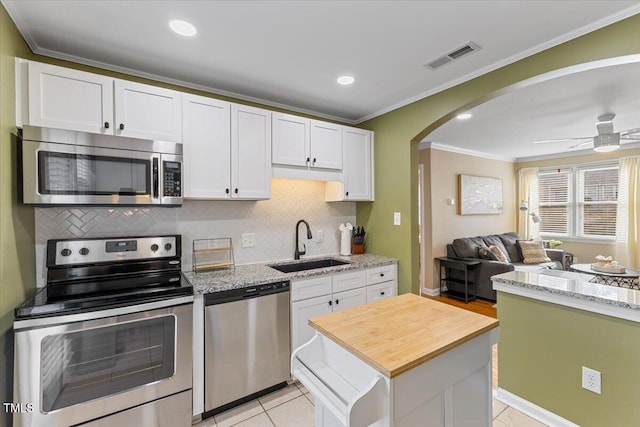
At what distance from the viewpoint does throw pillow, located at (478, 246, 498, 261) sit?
4634mm

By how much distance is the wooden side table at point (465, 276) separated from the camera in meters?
4.52

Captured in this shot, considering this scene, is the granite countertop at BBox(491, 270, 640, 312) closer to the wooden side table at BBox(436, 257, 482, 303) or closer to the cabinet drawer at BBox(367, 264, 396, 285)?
the cabinet drawer at BBox(367, 264, 396, 285)

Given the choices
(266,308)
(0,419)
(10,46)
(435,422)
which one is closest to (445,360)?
(435,422)

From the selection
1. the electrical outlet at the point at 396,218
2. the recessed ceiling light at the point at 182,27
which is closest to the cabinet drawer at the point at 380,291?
the electrical outlet at the point at 396,218

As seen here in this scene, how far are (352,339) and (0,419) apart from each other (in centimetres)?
181

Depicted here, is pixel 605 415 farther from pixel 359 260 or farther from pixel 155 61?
pixel 155 61

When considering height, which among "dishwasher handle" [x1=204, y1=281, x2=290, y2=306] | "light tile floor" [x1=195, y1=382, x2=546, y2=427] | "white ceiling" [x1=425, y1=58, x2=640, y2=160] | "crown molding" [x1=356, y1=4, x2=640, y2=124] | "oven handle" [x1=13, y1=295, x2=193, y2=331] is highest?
"white ceiling" [x1=425, y1=58, x2=640, y2=160]

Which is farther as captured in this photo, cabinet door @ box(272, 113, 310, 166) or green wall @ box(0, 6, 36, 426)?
cabinet door @ box(272, 113, 310, 166)

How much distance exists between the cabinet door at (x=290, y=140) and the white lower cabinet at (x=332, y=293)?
3.68ft

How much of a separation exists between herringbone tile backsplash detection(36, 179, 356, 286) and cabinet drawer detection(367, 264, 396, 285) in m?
0.63

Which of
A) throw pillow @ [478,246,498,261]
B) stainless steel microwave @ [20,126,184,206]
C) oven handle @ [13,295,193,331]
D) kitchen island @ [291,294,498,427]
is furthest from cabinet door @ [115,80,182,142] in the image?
throw pillow @ [478,246,498,261]

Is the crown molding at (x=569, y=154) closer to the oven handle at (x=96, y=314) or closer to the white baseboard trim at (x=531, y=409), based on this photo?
the white baseboard trim at (x=531, y=409)

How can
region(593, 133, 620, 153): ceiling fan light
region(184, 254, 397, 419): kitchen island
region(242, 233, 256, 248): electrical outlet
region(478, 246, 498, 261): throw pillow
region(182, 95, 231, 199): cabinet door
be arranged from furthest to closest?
region(478, 246, 498, 261): throw pillow, region(593, 133, 620, 153): ceiling fan light, region(242, 233, 256, 248): electrical outlet, region(182, 95, 231, 199): cabinet door, region(184, 254, 397, 419): kitchen island

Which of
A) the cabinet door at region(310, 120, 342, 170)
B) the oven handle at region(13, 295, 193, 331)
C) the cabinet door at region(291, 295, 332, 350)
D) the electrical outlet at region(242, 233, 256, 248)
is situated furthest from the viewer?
the cabinet door at region(310, 120, 342, 170)
